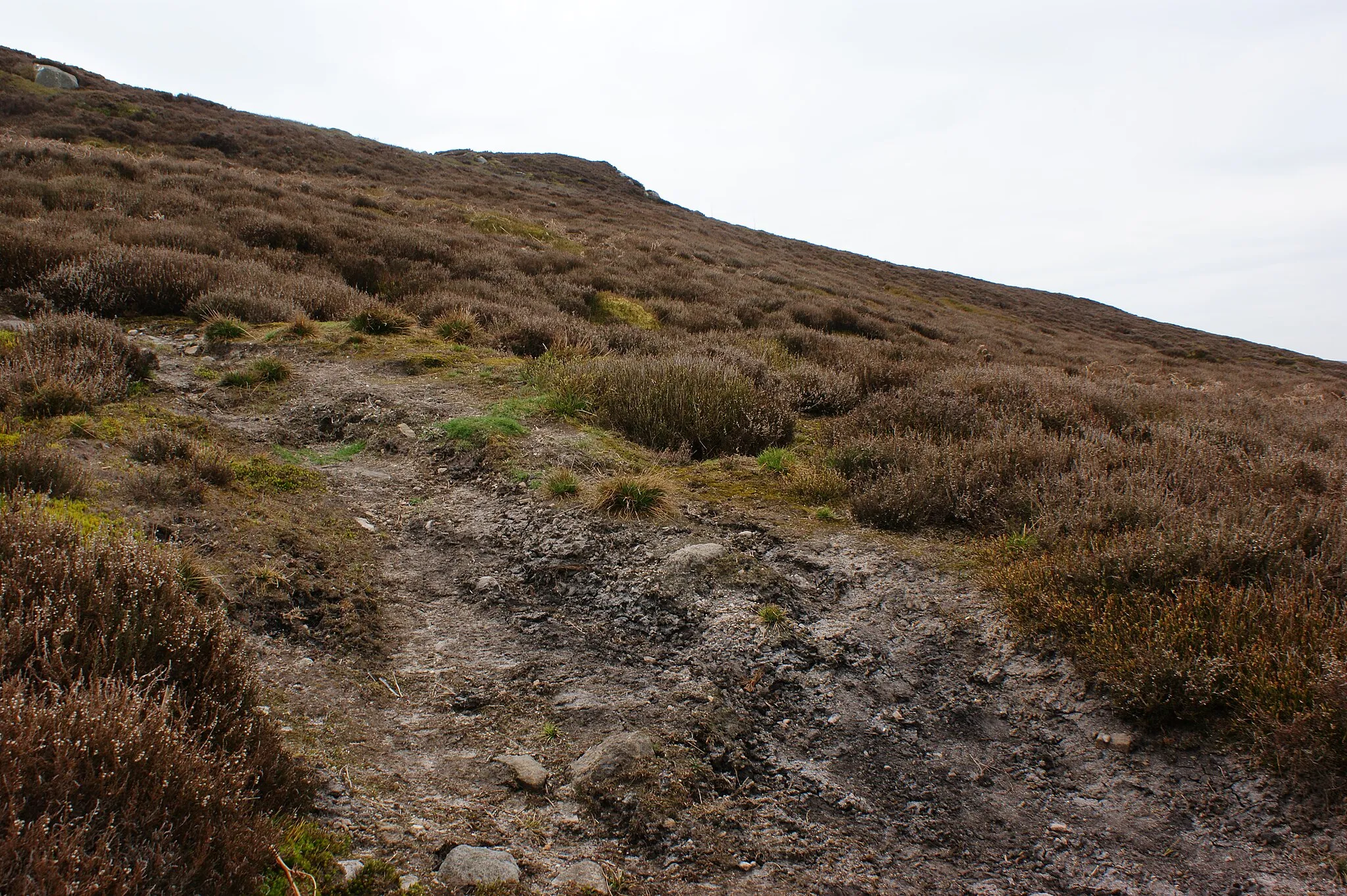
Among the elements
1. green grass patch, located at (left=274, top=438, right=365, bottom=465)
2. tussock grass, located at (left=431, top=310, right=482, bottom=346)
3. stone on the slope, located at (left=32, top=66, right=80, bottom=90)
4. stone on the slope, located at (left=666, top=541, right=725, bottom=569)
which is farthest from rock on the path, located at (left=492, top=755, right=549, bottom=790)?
stone on the slope, located at (left=32, top=66, right=80, bottom=90)

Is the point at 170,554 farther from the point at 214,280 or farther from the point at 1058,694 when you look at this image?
the point at 214,280

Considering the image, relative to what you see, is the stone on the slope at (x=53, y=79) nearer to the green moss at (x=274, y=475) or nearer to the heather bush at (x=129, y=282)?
the heather bush at (x=129, y=282)

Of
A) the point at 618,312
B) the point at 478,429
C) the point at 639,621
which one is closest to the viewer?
the point at 639,621

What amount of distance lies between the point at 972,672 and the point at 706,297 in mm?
12938

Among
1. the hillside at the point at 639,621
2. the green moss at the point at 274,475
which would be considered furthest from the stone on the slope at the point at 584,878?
the green moss at the point at 274,475

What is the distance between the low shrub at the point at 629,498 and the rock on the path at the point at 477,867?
2.50 metres

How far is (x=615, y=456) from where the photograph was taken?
17.8ft

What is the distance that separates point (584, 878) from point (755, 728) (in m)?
0.97

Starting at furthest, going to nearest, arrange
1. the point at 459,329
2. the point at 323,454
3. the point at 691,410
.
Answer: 1. the point at 459,329
2. the point at 691,410
3. the point at 323,454

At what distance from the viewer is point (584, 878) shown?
2.10 meters

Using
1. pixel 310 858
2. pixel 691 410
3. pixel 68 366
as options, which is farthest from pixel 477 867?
pixel 68 366

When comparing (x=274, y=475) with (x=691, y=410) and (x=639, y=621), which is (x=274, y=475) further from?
(x=691, y=410)

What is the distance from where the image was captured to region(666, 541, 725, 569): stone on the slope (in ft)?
12.7

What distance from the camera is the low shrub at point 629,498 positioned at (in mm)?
4504
